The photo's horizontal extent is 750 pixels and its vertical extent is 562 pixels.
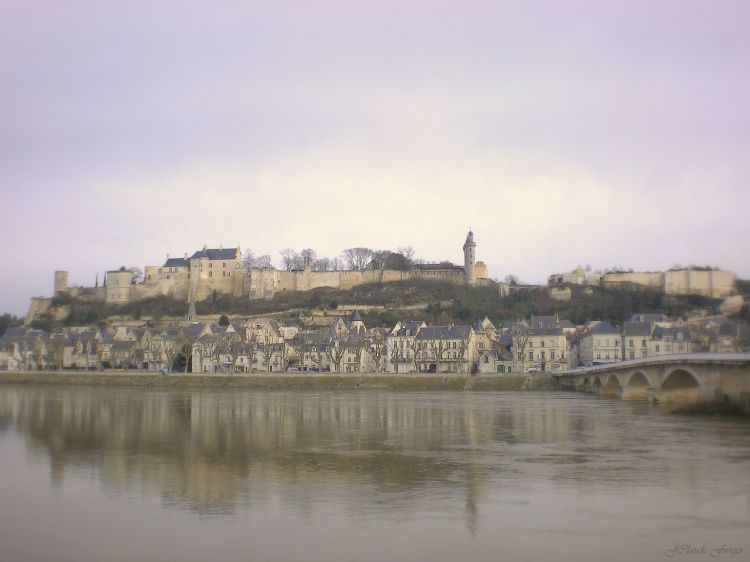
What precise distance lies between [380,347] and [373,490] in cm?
5297

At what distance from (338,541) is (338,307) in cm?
9058

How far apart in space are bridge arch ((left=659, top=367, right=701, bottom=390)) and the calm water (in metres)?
6.80

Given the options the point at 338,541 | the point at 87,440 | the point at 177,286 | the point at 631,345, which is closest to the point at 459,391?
the point at 631,345

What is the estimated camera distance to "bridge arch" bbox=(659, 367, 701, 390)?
3598 cm

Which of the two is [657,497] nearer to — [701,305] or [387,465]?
[387,465]

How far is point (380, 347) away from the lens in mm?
68062

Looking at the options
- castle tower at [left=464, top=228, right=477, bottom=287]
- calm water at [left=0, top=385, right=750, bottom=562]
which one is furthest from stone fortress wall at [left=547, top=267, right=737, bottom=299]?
calm water at [left=0, top=385, right=750, bottom=562]

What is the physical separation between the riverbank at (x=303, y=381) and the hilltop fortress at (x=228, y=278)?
4448 cm

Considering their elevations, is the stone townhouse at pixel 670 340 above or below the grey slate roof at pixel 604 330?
below

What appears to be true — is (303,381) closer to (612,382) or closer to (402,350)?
(402,350)

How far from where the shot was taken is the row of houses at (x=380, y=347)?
66375mm

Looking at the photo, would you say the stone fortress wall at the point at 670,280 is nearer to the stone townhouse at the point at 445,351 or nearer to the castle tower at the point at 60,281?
the stone townhouse at the point at 445,351

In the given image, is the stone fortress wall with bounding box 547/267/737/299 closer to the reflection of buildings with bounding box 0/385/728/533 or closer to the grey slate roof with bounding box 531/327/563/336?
the grey slate roof with bounding box 531/327/563/336

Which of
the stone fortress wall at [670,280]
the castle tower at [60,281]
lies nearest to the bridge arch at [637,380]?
the stone fortress wall at [670,280]
